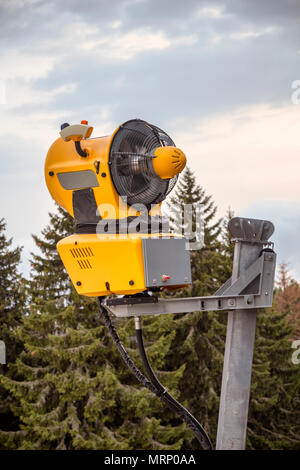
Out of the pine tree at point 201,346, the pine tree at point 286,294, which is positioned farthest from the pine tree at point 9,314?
the pine tree at point 286,294

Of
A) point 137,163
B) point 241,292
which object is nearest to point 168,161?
point 137,163

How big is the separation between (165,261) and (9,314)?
23.3 m

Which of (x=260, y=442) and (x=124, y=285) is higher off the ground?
(x=124, y=285)

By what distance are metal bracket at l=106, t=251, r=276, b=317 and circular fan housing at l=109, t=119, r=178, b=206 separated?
0.87 meters

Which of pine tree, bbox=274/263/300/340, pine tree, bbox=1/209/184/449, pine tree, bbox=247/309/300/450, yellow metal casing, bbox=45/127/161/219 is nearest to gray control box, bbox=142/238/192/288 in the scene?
yellow metal casing, bbox=45/127/161/219

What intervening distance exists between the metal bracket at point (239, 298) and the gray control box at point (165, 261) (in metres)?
0.20

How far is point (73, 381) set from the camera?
22.7 meters

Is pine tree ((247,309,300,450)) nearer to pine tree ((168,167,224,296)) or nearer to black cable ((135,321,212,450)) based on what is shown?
pine tree ((168,167,224,296))

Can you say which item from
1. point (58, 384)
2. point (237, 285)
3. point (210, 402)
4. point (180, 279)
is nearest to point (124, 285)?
point (180, 279)

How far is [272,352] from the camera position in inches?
1254

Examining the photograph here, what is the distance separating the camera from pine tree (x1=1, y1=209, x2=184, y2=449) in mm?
22594

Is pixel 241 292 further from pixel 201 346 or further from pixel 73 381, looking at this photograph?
pixel 201 346
